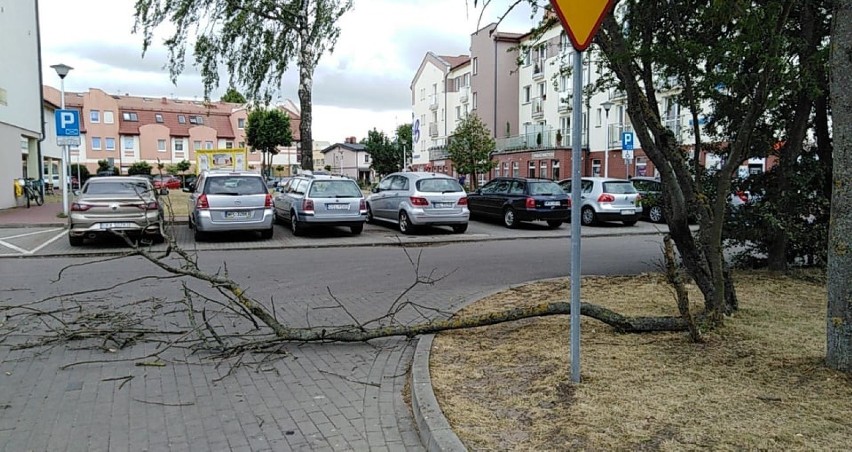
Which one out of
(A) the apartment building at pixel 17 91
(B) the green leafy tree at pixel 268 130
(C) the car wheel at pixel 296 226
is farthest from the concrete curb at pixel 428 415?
(B) the green leafy tree at pixel 268 130

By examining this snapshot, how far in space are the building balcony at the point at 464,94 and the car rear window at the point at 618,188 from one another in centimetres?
4362

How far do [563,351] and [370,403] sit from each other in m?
1.80

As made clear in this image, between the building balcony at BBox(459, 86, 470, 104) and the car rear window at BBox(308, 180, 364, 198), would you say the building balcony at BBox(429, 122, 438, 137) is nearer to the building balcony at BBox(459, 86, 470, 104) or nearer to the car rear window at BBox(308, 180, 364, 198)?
the building balcony at BBox(459, 86, 470, 104)

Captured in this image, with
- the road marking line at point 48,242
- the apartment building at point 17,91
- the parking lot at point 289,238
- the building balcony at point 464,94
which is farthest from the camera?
the building balcony at point 464,94

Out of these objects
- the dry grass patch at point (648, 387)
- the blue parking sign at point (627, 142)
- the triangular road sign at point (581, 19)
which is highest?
the blue parking sign at point (627, 142)

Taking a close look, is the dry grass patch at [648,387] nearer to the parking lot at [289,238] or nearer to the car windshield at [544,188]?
the parking lot at [289,238]

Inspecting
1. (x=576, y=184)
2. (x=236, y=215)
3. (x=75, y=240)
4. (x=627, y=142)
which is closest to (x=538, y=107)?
(x=627, y=142)

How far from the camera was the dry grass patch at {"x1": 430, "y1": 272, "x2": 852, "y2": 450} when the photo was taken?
12.4 ft

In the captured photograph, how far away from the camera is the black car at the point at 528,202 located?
18.7 m

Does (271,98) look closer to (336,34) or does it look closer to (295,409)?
(336,34)

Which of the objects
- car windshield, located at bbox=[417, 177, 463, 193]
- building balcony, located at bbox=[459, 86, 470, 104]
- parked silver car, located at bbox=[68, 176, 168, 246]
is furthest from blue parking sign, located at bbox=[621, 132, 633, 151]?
building balcony, located at bbox=[459, 86, 470, 104]

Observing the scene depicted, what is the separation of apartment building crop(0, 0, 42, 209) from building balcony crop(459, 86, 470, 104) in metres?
40.2

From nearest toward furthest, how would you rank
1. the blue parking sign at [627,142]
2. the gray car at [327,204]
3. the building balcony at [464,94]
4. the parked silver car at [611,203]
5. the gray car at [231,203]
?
the gray car at [231,203] < the gray car at [327,204] < the parked silver car at [611,203] < the blue parking sign at [627,142] < the building balcony at [464,94]

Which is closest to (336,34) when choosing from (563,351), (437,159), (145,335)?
(145,335)
